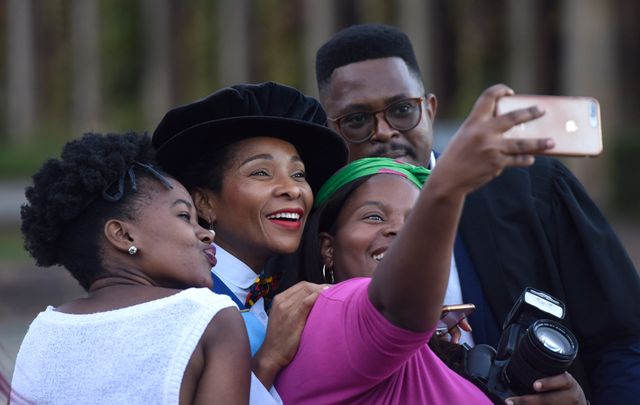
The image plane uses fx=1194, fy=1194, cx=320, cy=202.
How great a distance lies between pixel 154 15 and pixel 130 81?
1.74 meters

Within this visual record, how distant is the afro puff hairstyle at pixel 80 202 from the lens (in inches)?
123

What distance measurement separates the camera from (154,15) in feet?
80.6

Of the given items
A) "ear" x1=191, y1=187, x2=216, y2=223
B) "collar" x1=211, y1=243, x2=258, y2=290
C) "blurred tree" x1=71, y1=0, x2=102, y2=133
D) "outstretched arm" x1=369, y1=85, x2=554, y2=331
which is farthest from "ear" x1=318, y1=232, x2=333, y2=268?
"blurred tree" x1=71, y1=0, x2=102, y2=133

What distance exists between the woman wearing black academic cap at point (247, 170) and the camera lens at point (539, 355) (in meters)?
0.73

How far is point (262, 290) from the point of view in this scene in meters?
3.58

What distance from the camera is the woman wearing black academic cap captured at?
3553 mm

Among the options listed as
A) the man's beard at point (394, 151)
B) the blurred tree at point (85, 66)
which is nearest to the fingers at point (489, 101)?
the man's beard at point (394, 151)

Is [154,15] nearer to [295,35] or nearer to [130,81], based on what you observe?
[130,81]

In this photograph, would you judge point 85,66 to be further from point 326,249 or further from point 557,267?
point 326,249

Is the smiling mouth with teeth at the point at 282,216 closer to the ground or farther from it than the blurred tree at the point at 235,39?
farther from it

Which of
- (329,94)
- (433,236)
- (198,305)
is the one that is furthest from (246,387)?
(329,94)

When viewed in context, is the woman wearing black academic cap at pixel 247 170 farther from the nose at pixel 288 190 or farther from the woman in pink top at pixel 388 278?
the woman in pink top at pixel 388 278

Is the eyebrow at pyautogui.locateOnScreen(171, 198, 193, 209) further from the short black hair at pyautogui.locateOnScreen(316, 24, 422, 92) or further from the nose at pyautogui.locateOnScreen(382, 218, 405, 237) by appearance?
the short black hair at pyautogui.locateOnScreen(316, 24, 422, 92)

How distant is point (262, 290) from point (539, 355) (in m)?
0.88
